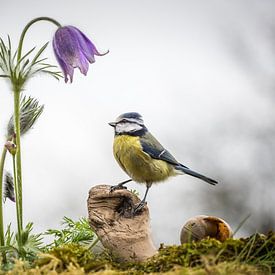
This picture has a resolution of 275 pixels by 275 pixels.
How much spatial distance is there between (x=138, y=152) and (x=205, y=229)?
171 millimetres

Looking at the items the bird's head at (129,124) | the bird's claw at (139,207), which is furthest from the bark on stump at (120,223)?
the bird's head at (129,124)

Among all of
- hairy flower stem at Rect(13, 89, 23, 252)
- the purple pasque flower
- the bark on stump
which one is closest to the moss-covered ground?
the bark on stump

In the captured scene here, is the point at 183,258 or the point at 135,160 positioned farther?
the point at 135,160

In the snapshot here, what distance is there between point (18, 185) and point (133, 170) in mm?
182

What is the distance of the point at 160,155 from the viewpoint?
3.76ft

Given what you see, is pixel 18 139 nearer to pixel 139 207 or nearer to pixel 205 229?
pixel 139 207

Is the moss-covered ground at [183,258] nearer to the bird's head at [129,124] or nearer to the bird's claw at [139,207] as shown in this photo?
the bird's claw at [139,207]

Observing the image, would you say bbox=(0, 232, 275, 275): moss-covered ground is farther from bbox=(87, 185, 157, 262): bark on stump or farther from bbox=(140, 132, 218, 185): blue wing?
bbox=(140, 132, 218, 185): blue wing

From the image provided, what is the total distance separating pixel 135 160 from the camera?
44.4 inches

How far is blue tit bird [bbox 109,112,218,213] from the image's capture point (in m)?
1.13

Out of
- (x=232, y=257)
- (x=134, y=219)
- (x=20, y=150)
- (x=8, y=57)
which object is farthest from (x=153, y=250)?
(x=8, y=57)

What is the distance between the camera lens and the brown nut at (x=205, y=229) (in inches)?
40.9

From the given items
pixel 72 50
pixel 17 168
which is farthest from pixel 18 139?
pixel 72 50

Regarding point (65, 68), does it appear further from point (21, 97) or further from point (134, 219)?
point (134, 219)
